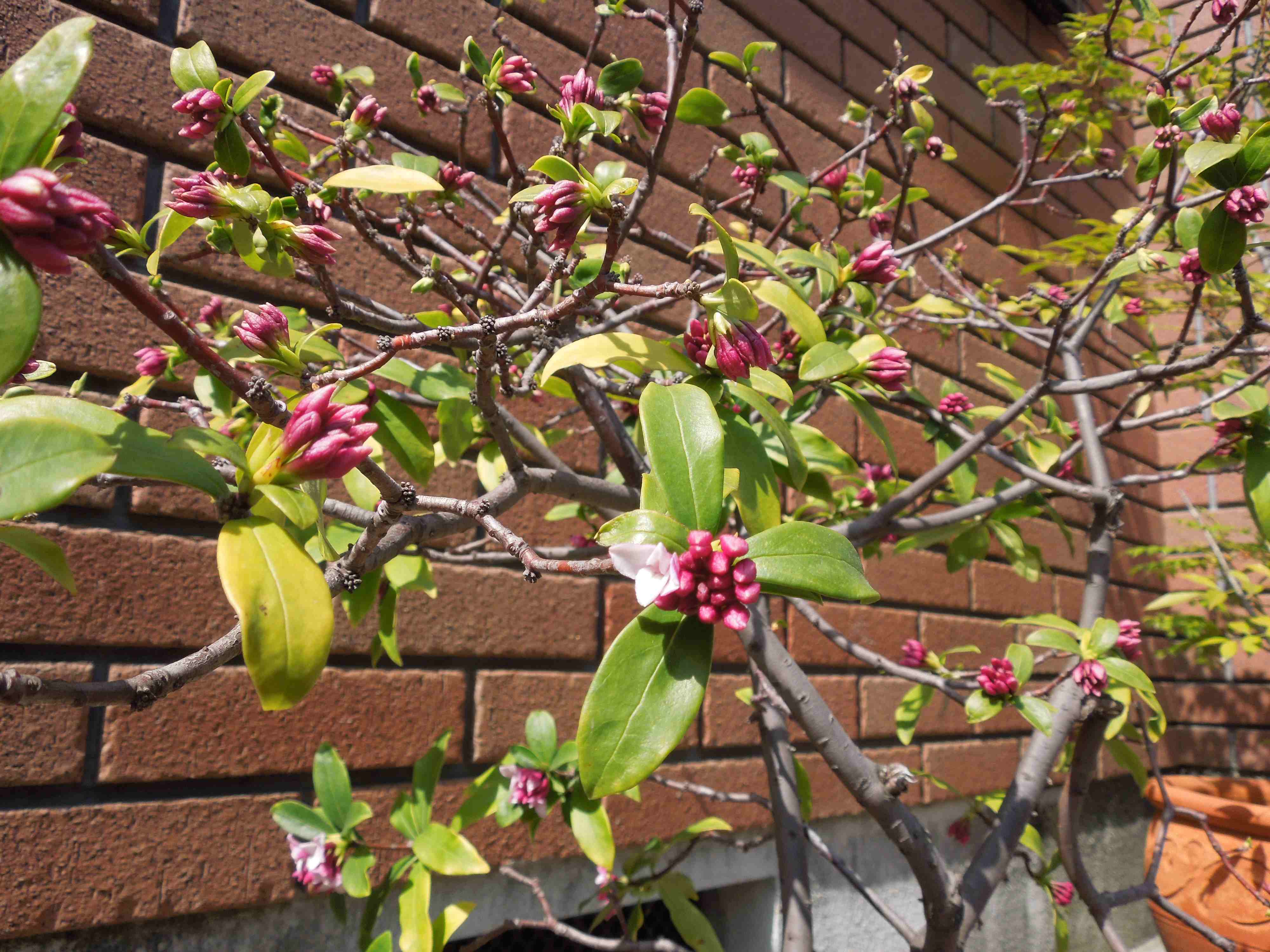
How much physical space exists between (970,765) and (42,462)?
2.47 meters

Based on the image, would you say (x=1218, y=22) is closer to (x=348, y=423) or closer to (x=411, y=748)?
(x=348, y=423)

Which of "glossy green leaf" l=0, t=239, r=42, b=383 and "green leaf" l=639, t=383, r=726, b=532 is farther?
"green leaf" l=639, t=383, r=726, b=532

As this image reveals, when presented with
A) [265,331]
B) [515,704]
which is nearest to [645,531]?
[265,331]

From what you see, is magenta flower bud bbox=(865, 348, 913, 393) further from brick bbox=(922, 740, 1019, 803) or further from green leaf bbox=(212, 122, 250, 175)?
brick bbox=(922, 740, 1019, 803)

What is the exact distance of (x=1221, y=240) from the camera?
2.59ft

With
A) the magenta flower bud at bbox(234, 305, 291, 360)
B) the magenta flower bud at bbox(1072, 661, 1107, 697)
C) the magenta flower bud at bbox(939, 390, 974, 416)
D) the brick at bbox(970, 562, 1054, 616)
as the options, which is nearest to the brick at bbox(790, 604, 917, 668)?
the brick at bbox(970, 562, 1054, 616)

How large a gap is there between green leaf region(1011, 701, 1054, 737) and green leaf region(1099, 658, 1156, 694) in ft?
0.29

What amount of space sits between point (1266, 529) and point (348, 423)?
3.44 ft

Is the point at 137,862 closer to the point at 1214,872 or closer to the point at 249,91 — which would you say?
the point at 249,91

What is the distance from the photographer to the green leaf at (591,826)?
1.00 m

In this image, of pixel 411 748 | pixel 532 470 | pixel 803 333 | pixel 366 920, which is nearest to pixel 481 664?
pixel 411 748

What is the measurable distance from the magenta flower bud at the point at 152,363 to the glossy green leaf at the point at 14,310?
659 mm

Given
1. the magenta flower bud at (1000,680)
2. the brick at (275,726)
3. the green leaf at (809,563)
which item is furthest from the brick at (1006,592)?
the green leaf at (809,563)

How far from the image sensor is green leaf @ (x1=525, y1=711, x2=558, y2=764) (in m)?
1.09
